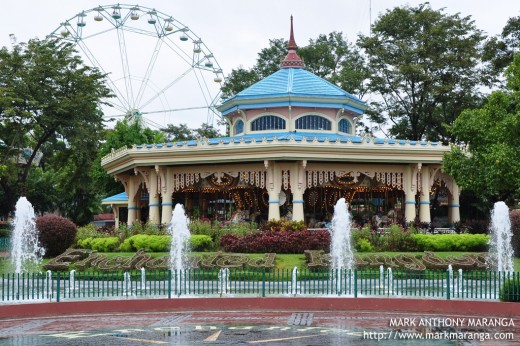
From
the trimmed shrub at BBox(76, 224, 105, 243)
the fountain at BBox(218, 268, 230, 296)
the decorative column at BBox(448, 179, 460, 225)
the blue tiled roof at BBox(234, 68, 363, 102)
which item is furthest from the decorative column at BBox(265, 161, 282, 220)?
the fountain at BBox(218, 268, 230, 296)

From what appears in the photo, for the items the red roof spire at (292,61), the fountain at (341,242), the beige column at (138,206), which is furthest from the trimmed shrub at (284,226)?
the red roof spire at (292,61)

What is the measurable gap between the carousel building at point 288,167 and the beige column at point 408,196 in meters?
0.05

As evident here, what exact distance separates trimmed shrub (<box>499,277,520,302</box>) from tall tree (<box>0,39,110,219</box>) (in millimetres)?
37286

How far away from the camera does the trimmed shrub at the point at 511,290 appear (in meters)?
20.3

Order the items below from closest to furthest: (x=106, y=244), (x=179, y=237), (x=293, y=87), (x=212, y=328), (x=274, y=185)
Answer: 1. (x=212, y=328)
2. (x=179, y=237)
3. (x=106, y=244)
4. (x=274, y=185)
5. (x=293, y=87)

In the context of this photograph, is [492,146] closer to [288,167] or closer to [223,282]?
[288,167]

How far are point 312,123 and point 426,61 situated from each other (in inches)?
626

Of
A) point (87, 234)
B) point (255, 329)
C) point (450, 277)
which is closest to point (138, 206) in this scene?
point (87, 234)

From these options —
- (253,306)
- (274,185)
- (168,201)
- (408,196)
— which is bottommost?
(253,306)

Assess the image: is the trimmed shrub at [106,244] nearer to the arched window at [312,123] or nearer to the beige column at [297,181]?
the beige column at [297,181]

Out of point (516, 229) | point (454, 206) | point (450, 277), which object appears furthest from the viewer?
point (454, 206)

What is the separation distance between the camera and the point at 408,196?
41.1 m

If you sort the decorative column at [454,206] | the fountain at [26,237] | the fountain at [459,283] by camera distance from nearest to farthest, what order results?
1. the fountain at [459,283]
2. the fountain at [26,237]
3. the decorative column at [454,206]

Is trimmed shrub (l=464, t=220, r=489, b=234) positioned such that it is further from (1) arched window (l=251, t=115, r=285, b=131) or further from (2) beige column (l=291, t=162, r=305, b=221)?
(1) arched window (l=251, t=115, r=285, b=131)
